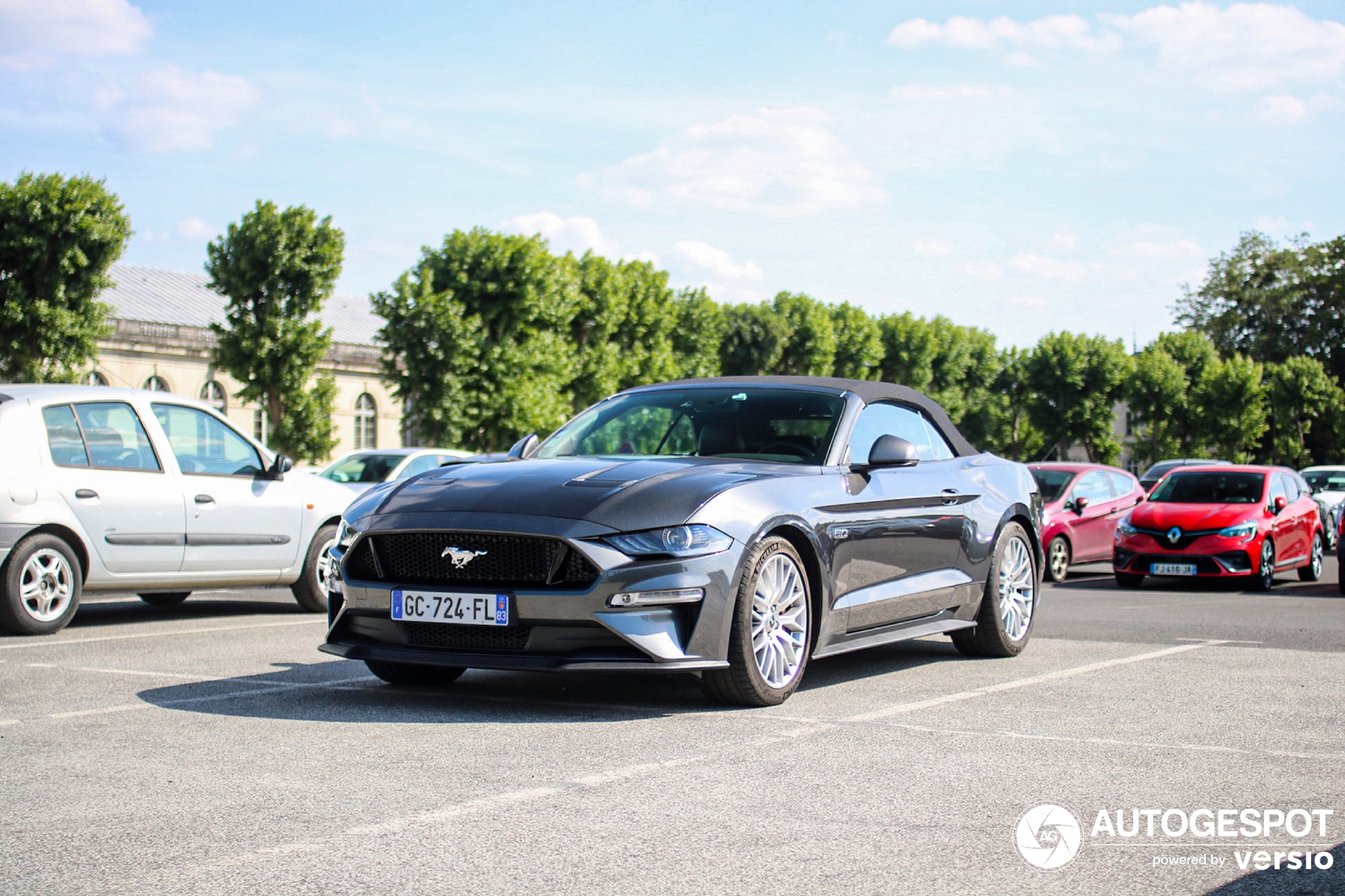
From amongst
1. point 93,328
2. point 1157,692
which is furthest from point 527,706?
point 93,328

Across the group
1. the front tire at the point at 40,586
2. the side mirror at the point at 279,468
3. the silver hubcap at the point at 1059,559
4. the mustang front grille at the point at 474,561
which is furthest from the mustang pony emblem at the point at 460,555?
the silver hubcap at the point at 1059,559

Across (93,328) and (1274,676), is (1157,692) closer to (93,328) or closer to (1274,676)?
(1274,676)

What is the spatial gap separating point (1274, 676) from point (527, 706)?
4028 mm

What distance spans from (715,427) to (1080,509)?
483 inches

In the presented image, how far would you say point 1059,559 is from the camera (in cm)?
1800

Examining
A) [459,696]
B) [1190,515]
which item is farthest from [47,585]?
[1190,515]

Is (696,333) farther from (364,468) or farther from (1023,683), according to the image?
(1023,683)

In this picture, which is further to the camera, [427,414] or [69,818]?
[427,414]

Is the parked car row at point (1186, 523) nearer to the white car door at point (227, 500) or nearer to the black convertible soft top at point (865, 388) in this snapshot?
the black convertible soft top at point (865, 388)

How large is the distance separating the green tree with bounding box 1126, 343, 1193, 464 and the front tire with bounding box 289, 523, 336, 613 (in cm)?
7272

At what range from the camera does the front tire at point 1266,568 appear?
53.9 ft

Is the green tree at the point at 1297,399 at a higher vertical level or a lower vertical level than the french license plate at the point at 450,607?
higher

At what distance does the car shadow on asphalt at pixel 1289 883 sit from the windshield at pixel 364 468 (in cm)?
1568

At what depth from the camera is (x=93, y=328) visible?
4244cm
